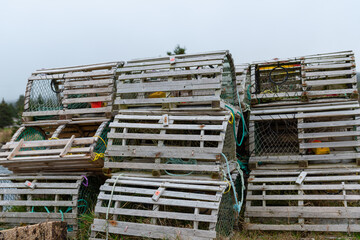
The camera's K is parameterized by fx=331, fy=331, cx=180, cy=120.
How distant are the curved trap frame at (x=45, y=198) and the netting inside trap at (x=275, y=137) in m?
2.62

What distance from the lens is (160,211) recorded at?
351cm

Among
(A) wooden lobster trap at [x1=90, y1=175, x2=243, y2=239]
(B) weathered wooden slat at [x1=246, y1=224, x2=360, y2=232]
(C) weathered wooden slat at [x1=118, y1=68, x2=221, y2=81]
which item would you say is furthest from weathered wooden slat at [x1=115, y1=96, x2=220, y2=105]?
(B) weathered wooden slat at [x1=246, y1=224, x2=360, y2=232]

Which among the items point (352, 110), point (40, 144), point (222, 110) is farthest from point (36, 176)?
point (352, 110)

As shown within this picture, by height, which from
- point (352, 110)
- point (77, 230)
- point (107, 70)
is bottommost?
point (77, 230)

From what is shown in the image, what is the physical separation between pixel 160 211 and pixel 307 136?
2415 millimetres

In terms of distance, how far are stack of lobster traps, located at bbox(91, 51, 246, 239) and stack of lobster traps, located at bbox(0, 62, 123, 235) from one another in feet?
1.37

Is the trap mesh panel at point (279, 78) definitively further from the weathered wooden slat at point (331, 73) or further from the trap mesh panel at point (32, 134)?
the trap mesh panel at point (32, 134)

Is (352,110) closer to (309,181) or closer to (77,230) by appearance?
(309,181)

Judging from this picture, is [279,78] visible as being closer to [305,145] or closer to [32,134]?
[305,145]

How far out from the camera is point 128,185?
393 cm

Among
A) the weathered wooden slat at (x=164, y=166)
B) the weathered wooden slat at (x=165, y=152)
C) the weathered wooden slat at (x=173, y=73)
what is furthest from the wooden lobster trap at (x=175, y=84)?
the weathered wooden slat at (x=164, y=166)

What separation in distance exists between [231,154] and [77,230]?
2.26m

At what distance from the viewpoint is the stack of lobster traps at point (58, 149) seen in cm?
421

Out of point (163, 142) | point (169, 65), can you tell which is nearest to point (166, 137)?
point (163, 142)
